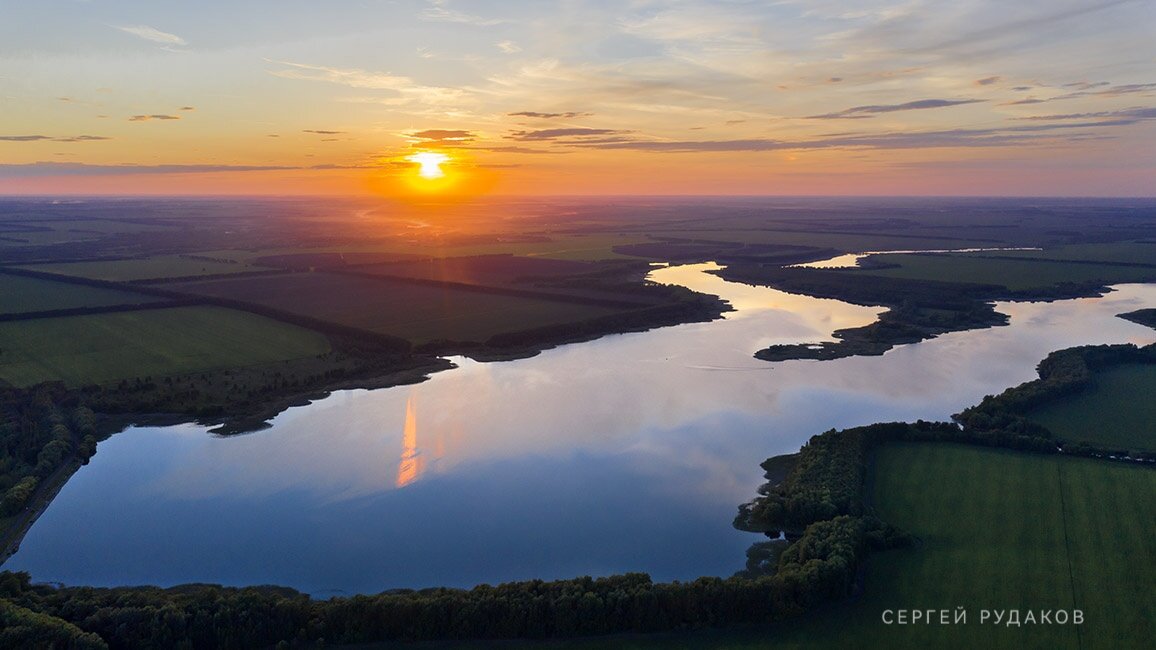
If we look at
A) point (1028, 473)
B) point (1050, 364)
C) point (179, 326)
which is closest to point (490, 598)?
point (1028, 473)

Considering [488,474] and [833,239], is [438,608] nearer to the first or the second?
[488,474]

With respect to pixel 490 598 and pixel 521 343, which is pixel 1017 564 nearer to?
pixel 490 598

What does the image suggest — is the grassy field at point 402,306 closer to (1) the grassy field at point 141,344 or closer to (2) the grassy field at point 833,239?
(1) the grassy field at point 141,344

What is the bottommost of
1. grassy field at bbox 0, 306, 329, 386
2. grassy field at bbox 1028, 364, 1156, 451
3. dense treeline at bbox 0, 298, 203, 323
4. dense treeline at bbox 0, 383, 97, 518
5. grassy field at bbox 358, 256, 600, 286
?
grassy field at bbox 1028, 364, 1156, 451

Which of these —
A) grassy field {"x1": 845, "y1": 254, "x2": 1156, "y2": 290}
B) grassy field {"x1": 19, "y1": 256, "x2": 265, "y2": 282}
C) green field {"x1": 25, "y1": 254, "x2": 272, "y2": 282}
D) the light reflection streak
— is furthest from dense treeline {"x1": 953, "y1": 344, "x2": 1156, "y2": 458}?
grassy field {"x1": 19, "y1": 256, "x2": 265, "y2": 282}

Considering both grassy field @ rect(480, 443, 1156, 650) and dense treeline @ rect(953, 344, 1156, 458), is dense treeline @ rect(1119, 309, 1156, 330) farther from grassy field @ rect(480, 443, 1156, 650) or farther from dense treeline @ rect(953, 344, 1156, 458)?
grassy field @ rect(480, 443, 1156, 650)
